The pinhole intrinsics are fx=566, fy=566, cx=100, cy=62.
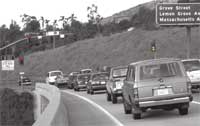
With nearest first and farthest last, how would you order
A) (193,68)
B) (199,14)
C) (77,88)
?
(193,68) < (77,88) < (199,14)

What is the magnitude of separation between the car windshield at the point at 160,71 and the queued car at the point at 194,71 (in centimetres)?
1080

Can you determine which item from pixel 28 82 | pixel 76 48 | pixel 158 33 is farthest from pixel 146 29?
pixel 28 82

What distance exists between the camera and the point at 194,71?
27.8 meters

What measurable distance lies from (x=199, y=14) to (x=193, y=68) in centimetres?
2969

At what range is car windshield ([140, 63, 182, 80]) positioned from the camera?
1678cm

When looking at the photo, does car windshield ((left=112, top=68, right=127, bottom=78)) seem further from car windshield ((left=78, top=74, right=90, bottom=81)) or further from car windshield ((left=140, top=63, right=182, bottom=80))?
car windshield ((left=78, top=74, right=90, bottom=81))

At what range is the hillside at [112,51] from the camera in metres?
81.2

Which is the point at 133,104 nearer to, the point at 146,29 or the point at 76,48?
the point at 146,29

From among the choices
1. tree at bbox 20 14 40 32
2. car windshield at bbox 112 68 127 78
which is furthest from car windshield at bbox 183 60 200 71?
tree at bbox 20 14 40 32

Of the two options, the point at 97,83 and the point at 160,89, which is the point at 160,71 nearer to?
the point at 160,89

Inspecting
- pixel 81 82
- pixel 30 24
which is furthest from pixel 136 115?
pixel 30 24

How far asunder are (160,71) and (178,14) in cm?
4007

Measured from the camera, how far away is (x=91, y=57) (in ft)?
312

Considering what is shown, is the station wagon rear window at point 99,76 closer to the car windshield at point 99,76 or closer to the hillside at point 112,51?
the car windshield at point 99,76
